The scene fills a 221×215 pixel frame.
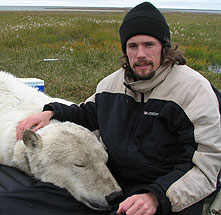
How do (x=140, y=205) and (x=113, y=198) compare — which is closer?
(x=140, y=205)

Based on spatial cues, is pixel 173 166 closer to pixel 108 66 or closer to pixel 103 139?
pixel 103 139

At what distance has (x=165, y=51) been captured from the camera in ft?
8.50

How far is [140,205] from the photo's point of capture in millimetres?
1958

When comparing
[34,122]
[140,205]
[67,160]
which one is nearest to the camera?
[140,205]

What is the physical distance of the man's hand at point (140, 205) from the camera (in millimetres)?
1940

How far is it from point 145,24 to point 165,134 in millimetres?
920

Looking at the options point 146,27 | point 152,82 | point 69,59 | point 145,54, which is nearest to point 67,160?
point 152,82

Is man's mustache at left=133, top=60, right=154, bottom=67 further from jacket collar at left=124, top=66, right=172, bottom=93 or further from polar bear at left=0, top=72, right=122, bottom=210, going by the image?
polar bear at left=0, top=72, right=122, bottom=210

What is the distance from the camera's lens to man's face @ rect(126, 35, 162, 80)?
97.6 inches

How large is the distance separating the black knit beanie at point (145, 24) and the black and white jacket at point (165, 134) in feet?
1.05

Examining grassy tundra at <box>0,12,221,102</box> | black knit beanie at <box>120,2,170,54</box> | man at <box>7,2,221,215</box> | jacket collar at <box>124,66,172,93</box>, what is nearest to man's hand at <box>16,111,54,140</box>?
man at <box>7,2,221,215</box>

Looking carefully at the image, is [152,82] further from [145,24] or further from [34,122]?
[34,122]

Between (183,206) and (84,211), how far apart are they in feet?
2.62

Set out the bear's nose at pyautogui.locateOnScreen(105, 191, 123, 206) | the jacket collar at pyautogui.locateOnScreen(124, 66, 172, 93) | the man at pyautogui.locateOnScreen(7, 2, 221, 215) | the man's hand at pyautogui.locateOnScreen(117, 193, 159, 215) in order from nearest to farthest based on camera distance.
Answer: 1. the man's hand at pyautogui.locateOnScreen(117, 193, 159, 215)
2. the man at pyautogui.locateOnScreen(7, 2, 221, 215)
3. the bear's nose at pyautogui.locateOnScreen(105, 191, 123, 206)
4. the jacket collar at pyautogui.locateOnScreen(124, 66, 172, 93)
